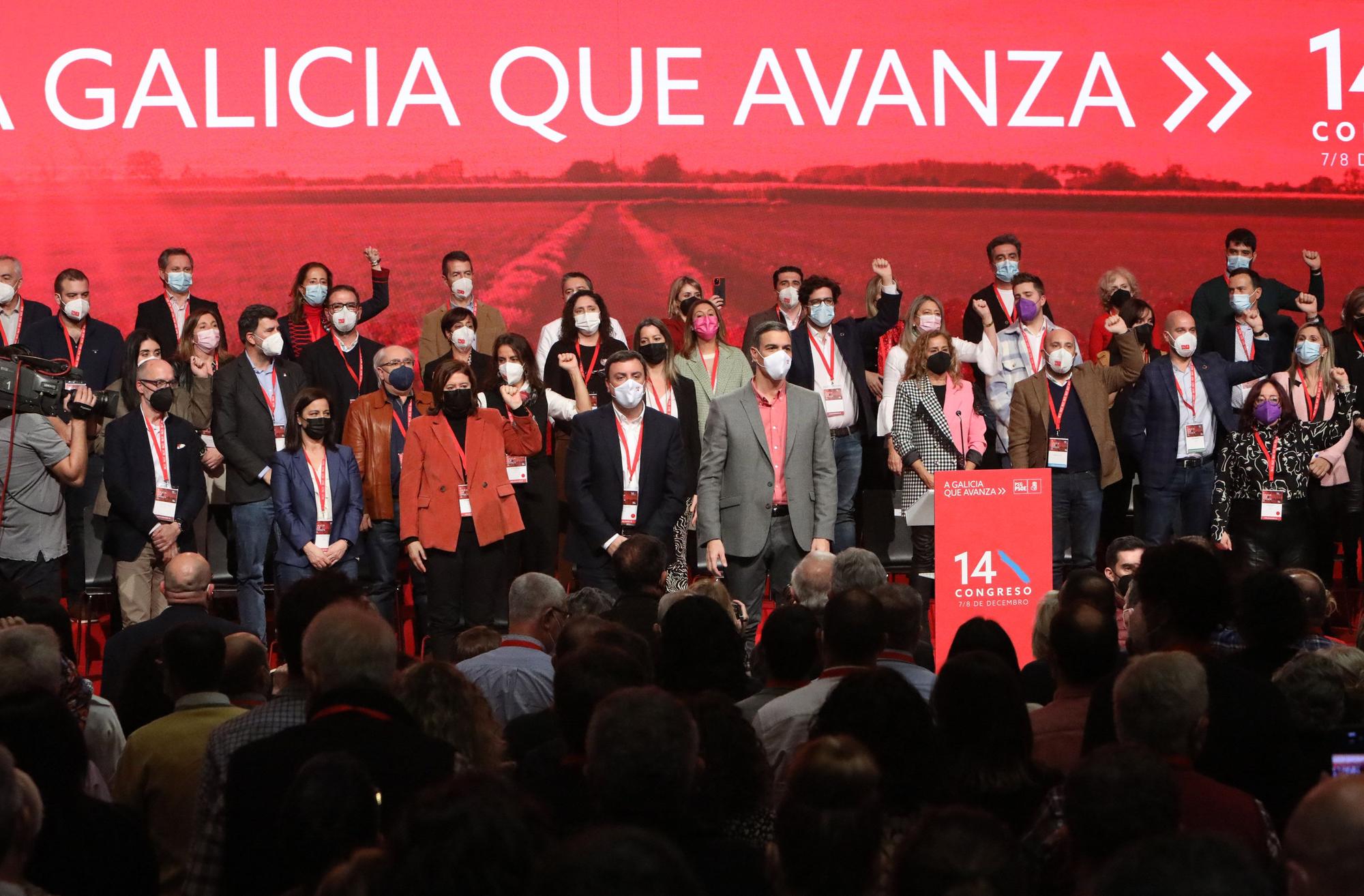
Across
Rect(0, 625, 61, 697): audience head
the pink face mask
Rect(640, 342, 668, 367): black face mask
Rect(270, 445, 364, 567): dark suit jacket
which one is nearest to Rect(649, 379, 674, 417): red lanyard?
Rect(640, 342, 668, 367): black face mask

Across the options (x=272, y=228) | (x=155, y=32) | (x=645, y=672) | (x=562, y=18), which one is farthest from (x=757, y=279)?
(x=645, y=672)

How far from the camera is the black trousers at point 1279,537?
26.9 ft

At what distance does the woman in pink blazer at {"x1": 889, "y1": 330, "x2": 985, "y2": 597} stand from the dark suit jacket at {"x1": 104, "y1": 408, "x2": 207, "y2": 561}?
3.51 m

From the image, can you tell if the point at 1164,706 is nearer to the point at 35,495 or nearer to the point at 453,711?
the point at 453,711

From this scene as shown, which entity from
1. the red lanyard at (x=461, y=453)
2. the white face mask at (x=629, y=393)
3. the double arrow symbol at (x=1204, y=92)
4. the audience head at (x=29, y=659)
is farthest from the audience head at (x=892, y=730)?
the double arrow symbol at (x=1204, y=92)

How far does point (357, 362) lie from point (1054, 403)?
373 centimetres

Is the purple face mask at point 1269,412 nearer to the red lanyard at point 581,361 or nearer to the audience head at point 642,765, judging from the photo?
the red lanyard at point 581,361

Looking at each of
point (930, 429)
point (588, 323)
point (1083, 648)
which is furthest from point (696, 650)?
point (588, 323)

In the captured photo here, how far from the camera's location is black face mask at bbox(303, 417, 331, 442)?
764cm

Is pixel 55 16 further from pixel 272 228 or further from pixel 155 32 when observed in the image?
pixel 272 228

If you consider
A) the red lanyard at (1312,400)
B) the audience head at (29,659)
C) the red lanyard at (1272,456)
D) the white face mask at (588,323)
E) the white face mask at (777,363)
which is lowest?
the audience head at (29,659)

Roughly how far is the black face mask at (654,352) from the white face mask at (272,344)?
71.9 inches

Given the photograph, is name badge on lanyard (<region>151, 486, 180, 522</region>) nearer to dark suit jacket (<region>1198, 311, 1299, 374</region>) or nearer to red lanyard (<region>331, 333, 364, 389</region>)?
red lanyard (<region>331, 333, 364, 389</region>)

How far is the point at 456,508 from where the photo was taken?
300 inches
